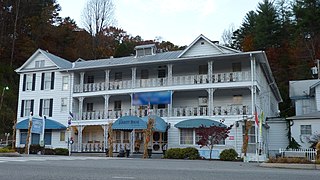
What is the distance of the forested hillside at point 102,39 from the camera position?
160 ft

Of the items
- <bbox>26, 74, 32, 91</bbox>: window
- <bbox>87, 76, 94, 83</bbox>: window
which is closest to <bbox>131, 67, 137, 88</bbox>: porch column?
<bbox>87, 76, 94, 83</bbox>: window

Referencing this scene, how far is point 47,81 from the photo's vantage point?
125 ft

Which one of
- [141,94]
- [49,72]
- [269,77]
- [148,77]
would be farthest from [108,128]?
[269,77]

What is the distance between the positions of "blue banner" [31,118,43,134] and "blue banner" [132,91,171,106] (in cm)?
911

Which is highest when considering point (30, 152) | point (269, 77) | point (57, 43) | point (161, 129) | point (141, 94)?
point (57, 43)

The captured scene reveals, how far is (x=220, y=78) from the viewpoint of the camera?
3155 cm

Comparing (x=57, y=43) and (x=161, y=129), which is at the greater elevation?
(x=57, y=43)

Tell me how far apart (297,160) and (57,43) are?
151 feet

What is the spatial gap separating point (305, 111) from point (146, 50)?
53.6ft

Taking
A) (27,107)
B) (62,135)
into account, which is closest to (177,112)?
(62,135)

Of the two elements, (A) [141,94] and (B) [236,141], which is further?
(A) [141,94]

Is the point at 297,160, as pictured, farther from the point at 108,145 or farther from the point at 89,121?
the point at 89,121

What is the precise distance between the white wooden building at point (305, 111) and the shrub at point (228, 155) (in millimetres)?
5861

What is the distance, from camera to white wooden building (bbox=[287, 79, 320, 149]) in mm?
29578
